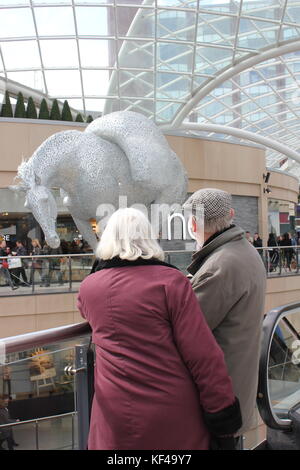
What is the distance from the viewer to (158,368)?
2.38 m

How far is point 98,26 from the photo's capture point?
2416cm

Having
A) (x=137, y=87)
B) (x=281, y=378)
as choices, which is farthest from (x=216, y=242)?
(x=137, y=87)

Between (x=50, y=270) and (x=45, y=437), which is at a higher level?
(x=50, y=270)

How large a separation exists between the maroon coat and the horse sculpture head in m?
7.30

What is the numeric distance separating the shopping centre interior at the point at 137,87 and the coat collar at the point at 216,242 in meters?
8.50

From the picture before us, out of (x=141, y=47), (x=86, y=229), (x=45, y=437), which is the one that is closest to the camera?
(x=45, y=437)

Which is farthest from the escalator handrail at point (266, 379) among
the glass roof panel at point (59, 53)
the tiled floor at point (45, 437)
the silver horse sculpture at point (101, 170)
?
the glass roof panel at point (59, 53)

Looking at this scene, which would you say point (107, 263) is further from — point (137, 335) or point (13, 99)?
point (13, 99)

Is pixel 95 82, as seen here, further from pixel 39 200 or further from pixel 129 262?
pixel 129 262

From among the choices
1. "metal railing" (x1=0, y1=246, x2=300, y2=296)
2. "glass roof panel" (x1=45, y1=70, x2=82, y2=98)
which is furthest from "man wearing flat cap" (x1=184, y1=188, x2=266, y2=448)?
"glass roof panel" (x1=45, y1=70, x2=82, y2=98)

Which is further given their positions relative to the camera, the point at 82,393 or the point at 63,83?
the point at 63,83

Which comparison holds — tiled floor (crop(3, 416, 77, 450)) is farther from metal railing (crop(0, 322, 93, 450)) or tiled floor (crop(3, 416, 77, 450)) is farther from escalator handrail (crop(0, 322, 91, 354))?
escalator handrail (crop(0, 322, 91, 354))

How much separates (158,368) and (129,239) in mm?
611

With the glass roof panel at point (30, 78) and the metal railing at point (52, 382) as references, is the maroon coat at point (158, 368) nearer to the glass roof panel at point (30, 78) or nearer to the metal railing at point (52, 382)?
the metal railing at point (52, 382)
